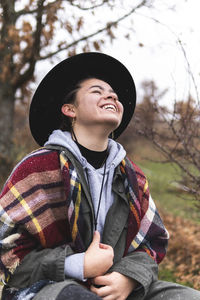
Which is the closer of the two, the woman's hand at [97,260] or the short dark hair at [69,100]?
the woman's hand at [97,260]

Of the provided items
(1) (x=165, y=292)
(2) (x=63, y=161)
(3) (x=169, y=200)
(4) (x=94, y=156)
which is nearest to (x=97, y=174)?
(4) (x=94, y=156)

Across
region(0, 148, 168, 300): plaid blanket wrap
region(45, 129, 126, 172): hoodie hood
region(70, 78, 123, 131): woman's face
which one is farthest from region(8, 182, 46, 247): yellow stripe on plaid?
region(70, 78, 123, 131): woman's face

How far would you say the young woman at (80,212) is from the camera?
1608mm

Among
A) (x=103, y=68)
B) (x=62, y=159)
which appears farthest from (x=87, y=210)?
(x=103, y=68)

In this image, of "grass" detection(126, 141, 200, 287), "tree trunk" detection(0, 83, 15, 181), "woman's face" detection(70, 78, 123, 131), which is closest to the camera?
"woman's face" detection(70, 78, 123, 131)

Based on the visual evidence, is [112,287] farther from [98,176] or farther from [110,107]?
[110,107]

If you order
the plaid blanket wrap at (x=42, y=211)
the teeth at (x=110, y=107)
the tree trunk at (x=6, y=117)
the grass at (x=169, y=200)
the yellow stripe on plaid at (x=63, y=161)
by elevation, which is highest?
the teeth at (x=110, y=107)

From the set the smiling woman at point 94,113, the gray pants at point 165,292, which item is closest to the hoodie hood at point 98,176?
the smiling woman at point 94,113

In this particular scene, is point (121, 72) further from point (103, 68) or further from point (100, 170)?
point (100, 170)

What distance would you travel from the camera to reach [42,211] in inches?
67.7

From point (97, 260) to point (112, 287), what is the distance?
0.52ft

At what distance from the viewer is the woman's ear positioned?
2.14 metres

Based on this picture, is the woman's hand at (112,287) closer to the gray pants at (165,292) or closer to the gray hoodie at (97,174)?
the gray pants at (165,292)

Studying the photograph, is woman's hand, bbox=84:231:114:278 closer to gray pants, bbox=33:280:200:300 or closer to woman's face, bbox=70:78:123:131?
gray pants, bbox=33:280:200:300
